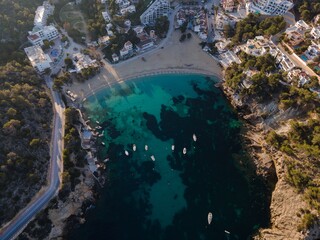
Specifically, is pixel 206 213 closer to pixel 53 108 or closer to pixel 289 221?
pixel 289 221

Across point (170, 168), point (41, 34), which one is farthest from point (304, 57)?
point (41, 34)

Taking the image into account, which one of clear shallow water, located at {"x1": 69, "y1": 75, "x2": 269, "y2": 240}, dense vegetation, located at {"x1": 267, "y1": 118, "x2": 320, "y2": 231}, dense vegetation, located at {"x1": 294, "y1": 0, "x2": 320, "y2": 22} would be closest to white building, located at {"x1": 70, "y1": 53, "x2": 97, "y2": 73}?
clear shallow water, located at {"x1": 69, "y1": 75, "x2": 269, "y2": 240}

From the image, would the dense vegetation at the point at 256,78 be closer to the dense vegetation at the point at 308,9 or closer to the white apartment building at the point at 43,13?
the dense vegetation at the point at 308,9

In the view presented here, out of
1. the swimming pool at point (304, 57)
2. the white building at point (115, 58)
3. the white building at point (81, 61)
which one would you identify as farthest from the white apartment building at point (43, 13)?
the swimming pool at point (304, 57)

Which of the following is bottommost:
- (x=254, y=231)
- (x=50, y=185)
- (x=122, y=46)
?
(x=254, y=231)

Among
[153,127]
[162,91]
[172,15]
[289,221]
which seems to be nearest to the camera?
[289,221]

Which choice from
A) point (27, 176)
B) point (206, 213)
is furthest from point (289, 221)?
point (27, 176)
